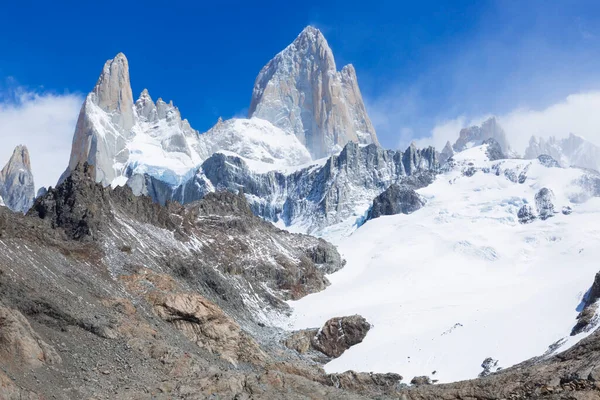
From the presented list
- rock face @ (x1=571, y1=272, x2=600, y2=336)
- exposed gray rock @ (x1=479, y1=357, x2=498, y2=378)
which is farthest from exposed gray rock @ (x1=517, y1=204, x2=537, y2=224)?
exposed gray rock @ (x1=479, y1=357, x2=498, y2=378)

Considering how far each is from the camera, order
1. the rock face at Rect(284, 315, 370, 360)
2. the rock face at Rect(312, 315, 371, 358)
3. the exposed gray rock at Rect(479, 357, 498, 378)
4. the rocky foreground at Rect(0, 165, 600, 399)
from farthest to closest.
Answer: the rock face at Rect(312, 315, 371, 358)
the rock face at Rect(284, 315, 370, 360)
the exposed gray rock at Rect(479, 357, 498, 378)
the rocky foreground at Rect(0, 165, 600, 399)

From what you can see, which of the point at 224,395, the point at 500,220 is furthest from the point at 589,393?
the point at 500,220

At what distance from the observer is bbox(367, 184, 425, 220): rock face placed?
181625 mm

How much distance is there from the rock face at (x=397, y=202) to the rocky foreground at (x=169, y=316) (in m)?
58.5

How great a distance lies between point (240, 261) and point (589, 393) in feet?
244

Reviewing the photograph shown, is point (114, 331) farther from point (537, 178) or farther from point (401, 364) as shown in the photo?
point (537, 178)

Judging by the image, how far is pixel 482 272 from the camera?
12750 cm

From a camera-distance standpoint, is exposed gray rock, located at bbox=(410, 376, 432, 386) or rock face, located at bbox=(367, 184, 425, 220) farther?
rock face, located at bbox=(367, 184, 425, 220)

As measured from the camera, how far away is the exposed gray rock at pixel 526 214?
549 feet

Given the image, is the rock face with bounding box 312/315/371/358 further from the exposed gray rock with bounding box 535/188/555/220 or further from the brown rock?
the exposed gray rock with bounding box 535/188/555/220

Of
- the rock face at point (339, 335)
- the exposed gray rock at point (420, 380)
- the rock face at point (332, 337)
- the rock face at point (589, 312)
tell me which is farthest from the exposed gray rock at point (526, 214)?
the exposed gray rock at point (420, 380)

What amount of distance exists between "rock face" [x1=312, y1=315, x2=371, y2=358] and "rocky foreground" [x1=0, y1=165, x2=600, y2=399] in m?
0.16

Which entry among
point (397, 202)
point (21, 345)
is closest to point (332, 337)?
point (21, 345)

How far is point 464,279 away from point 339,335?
40.4 metres
